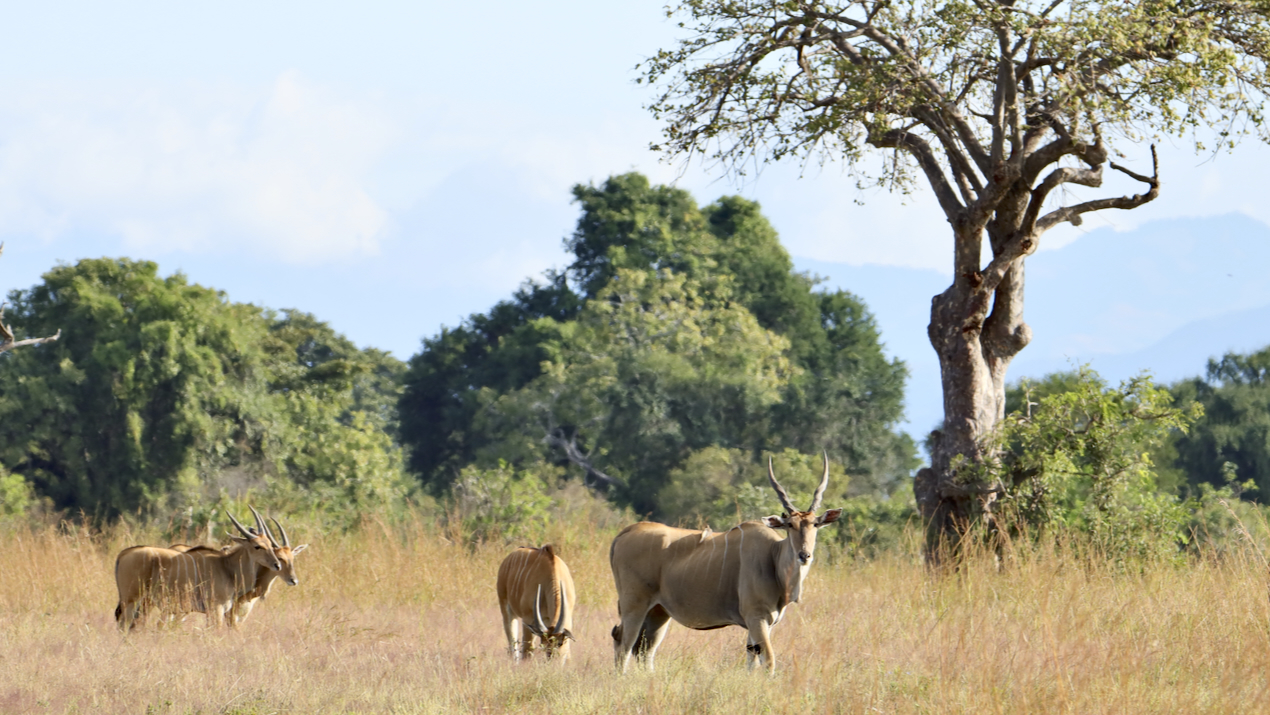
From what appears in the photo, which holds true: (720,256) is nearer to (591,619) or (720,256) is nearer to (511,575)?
(591,619)

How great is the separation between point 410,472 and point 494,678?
98.8 feet

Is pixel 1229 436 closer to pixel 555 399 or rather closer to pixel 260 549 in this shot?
pixel 555 399

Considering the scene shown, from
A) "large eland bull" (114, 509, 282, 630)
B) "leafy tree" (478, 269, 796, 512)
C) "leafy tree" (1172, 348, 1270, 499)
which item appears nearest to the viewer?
"large eland bull" (114, 509, 282, 630)

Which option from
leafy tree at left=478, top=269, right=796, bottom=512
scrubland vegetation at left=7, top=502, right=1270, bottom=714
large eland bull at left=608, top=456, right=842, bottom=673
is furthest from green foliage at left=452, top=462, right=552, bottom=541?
leafy tree at left=478, top=269, right=796, bottom=512

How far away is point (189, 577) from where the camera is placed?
34.6ft

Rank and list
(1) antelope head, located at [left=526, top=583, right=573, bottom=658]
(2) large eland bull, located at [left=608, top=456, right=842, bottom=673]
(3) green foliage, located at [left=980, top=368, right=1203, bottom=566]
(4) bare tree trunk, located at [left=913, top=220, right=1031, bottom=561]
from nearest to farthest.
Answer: (2) large eland bull, located at [left=608, top=456, right=842, bottom=673] < (1) antelope head, located at [left=526, top=583, right=573, bottom=658] < (3) green foliage, located at [left=980, top=368, right=1203, bottom=566] < (4) bare tree trunk, located at [left=913, top=220, right=1031, bottom=561]

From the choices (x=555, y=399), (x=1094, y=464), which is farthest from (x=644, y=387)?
(x=1094, y=464)

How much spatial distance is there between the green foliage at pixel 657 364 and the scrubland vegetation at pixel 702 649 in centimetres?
1552

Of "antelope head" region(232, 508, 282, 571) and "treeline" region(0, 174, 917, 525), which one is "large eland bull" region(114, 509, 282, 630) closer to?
"antelope head" region(232, 508, 282, 571)

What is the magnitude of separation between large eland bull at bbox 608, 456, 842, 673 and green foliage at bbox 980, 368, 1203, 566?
18.2ft

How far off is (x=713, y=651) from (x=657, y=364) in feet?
67.9

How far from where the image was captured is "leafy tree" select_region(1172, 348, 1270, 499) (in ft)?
96.7

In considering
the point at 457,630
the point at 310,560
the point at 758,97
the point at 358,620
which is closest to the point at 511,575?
the point at 457,630

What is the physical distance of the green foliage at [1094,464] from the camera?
1256 cm
